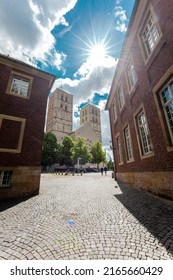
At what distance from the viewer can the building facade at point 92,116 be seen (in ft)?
253

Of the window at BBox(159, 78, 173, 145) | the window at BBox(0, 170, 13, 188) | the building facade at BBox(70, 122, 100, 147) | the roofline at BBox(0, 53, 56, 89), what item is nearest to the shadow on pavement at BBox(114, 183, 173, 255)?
the window at BBox(159, 78, 173, 145)

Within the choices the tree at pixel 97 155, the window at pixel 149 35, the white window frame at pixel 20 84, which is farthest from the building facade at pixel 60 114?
the window at pixel 149 35

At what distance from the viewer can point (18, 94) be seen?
852 cm

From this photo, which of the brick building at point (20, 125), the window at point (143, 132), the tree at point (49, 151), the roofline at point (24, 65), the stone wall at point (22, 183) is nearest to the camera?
the stone wall at point (22, 183)

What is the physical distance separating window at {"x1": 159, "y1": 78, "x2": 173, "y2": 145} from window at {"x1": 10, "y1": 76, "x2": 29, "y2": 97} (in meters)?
8.37

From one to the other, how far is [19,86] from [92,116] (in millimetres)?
71368

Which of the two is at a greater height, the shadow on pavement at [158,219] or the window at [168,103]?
the window at [168,103]

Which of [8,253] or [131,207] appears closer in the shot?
[8,253]

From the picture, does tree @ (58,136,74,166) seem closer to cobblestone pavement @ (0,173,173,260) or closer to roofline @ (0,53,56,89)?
→ roofline @ (0,53,56,89)

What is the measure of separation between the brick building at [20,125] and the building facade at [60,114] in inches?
1910

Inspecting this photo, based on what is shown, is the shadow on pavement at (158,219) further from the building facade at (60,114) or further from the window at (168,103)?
the building facade at (60,114)

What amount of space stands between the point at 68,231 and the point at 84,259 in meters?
1.09

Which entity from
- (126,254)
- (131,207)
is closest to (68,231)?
(126,254)
